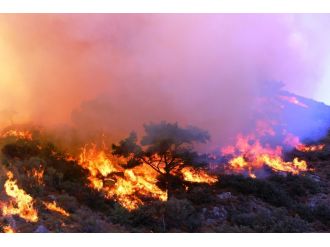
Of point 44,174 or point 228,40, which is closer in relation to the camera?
point 44,174

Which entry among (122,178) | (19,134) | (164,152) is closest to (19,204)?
(122,178)

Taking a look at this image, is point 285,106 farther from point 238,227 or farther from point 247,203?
point 238,227

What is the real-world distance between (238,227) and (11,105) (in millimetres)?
12164

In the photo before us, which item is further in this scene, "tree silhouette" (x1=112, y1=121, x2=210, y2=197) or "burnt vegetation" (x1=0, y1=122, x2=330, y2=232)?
"tree silhouette" (x1=112, y1=121, x2=210, y2=197)

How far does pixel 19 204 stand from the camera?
41.5 ft

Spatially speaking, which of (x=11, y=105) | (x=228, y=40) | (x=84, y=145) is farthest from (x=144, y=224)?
(x=228, y=40)

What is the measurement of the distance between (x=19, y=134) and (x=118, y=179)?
5.33m

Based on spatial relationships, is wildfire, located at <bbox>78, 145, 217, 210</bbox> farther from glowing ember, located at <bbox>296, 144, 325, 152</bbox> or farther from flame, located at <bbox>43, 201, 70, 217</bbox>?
glowing ember, located at <bbox>296, 144, 325, 152</bbox>

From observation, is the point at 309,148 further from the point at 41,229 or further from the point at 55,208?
the point at 41,229

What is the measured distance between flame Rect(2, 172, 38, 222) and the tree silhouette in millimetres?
4205

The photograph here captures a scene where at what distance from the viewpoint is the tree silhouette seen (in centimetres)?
1644

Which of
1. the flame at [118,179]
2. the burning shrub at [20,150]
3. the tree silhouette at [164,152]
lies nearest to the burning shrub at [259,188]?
the tree silhouette at [164,152]

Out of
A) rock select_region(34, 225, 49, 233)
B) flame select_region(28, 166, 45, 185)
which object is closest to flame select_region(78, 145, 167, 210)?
flame select_region(28, 166, 45, 185)

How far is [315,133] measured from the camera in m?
25.5
